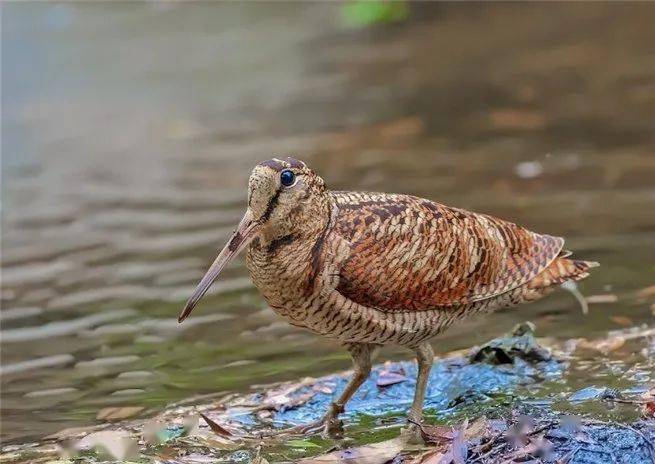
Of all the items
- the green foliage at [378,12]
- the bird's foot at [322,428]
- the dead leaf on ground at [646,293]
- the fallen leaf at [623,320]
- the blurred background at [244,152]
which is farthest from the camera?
the green foliage at [378,12]

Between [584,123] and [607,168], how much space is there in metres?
1.70

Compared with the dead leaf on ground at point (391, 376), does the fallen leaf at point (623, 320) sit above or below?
below

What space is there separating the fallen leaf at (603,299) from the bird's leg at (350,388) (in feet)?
7.60

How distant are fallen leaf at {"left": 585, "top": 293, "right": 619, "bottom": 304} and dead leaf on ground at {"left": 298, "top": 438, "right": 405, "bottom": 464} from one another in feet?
9.65

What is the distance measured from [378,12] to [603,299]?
10307 millimetres

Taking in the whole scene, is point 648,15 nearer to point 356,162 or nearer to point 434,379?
point 356,162

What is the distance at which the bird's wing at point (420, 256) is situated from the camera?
5.69 m

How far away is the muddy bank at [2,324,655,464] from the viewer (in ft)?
17.3

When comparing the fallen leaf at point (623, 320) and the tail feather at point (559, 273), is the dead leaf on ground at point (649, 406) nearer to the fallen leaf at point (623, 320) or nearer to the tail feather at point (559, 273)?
the tail feather at point (559, 273)

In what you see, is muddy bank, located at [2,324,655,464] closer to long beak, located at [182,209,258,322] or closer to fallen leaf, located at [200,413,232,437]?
fallen leaf, located at [200,413,232,437]

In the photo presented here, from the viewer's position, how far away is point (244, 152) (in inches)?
507

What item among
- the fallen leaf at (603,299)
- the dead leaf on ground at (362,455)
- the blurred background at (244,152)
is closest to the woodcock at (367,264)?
the dead leaf on ground at (362,455)

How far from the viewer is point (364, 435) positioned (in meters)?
5.99

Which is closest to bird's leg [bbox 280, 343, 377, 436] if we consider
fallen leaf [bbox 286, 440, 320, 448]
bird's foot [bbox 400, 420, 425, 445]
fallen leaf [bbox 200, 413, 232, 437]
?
fallen leaf [bbox 286, 440, 320, 448]
